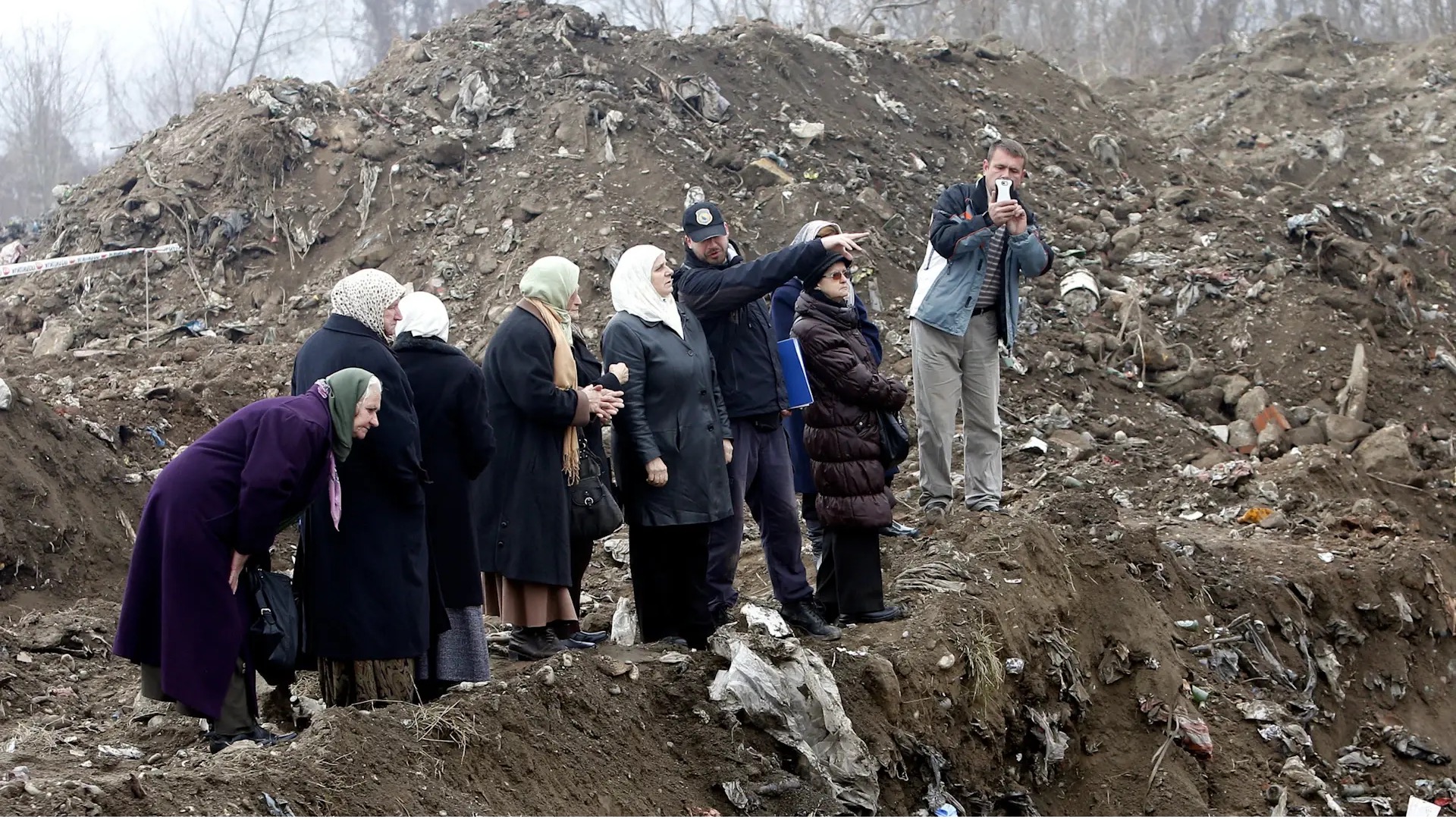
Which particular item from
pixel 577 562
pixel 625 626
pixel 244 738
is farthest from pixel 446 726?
pixel 625 626

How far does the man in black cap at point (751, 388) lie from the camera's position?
5.95 m

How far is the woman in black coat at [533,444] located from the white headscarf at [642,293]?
0.80ft

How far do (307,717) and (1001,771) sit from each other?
2989 mm

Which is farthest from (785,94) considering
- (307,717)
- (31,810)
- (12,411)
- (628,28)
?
(31,810)

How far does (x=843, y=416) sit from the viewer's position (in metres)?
6.13

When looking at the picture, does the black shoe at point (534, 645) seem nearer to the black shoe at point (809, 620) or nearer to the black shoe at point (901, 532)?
the black shoe at point (809, 620)

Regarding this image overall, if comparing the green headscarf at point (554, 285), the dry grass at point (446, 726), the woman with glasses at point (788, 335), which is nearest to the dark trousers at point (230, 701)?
the dry grass at point (446, 726)

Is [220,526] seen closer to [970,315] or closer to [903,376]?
[970,315]

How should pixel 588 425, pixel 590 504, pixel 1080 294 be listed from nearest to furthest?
pixel 590 504 < pixel 588 425 < pixel 1080 294

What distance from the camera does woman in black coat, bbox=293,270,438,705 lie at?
487cm

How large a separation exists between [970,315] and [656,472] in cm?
236

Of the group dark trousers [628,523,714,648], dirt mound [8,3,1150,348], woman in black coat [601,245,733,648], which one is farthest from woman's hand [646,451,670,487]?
dirt mound [8,3,1150,348]

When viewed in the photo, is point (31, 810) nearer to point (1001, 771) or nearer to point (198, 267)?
point (1001, 771)

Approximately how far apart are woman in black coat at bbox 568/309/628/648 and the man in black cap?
1.68 ft
